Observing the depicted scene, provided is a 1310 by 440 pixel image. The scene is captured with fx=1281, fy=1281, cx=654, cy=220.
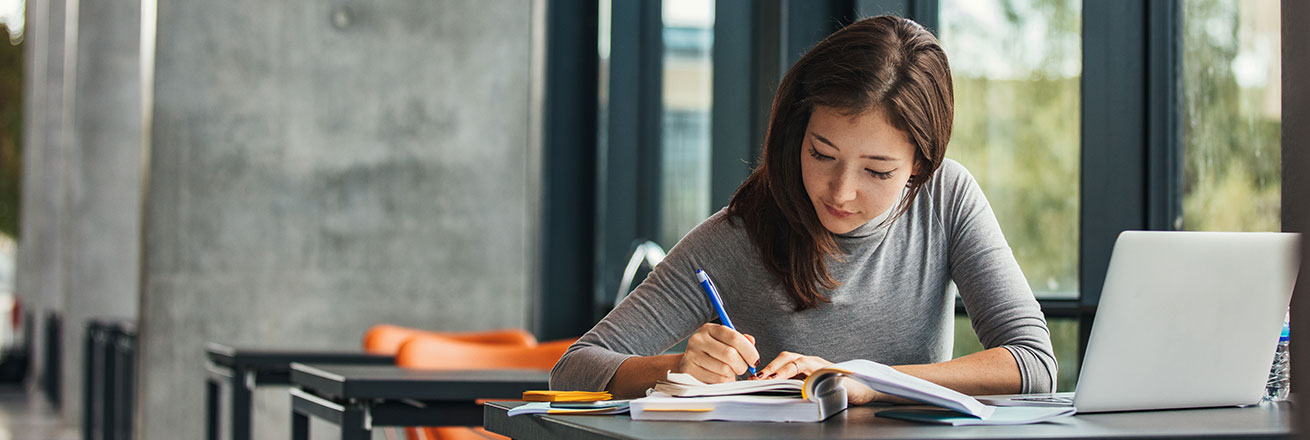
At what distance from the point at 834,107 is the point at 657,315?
39 centimetres

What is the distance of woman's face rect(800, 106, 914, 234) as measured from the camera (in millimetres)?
1669

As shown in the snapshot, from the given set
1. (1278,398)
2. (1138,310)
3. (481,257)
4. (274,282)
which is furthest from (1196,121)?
(274,282)

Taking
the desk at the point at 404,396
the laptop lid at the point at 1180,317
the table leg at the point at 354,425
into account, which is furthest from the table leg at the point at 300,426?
the laptop lid at the point at 1180,317

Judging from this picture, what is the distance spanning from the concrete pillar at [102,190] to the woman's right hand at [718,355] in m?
6.87

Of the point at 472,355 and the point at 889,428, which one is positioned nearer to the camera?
the point at 889,428

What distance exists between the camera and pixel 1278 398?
1.66 meters

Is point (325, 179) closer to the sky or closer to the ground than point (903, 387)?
closer to the sky

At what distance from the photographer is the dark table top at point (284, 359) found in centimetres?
321

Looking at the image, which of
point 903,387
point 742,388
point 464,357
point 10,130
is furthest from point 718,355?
point 10,130

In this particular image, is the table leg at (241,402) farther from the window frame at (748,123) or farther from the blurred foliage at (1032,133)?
the blurred foliage at (1032,133)

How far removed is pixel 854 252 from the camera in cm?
184

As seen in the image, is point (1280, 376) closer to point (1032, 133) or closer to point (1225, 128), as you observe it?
point (1225, 128)

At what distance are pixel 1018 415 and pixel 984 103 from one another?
1818mm

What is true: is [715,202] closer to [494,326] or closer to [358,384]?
[494,326]
